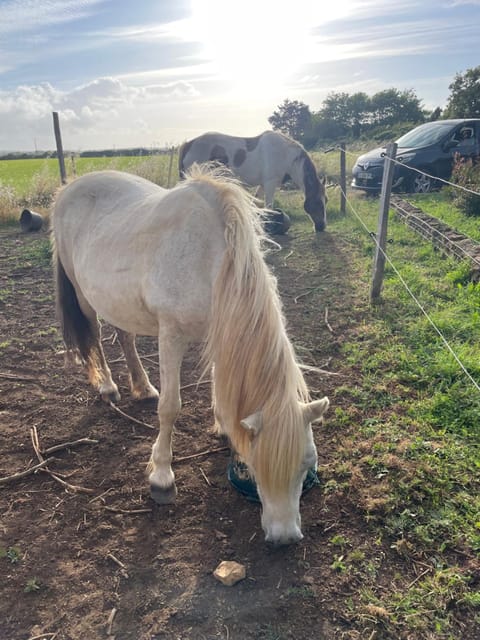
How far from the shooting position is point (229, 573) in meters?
2.18

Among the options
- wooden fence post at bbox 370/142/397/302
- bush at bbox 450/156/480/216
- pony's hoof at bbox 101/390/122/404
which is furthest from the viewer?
bush at bbox 450/156/480/216

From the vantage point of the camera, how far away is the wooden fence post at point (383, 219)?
489 centimetres

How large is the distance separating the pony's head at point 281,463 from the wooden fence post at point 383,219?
362cm

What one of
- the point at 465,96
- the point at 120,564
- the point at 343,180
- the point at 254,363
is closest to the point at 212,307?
the point at 254,363

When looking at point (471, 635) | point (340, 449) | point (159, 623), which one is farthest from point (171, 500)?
point (471, 635)

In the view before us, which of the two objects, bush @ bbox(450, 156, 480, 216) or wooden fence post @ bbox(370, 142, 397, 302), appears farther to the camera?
bush @ bbox(450, 156, 480, 216)

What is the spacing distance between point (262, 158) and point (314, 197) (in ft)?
5.53

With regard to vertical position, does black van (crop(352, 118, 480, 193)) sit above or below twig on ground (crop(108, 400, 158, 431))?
above

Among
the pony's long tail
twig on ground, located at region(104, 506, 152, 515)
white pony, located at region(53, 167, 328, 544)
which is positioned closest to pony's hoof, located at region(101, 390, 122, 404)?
the pony's long tail

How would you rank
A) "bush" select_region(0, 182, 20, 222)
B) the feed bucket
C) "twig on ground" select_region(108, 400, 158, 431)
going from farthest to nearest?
"bush" select_region(0, 182, 20, 222), the feed bucket, "twig on ground" select_region(108, 400, 158, 431)

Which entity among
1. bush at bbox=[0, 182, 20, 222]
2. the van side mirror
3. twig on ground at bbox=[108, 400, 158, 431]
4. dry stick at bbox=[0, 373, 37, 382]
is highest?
the van side mirror

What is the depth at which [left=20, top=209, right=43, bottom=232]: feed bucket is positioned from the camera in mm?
9750

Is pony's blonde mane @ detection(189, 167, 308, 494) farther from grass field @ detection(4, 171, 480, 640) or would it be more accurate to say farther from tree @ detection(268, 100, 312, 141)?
tree @ detection(268, 100, 312, 141)

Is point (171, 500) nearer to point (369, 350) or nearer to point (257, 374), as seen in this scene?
point (257, 374)
